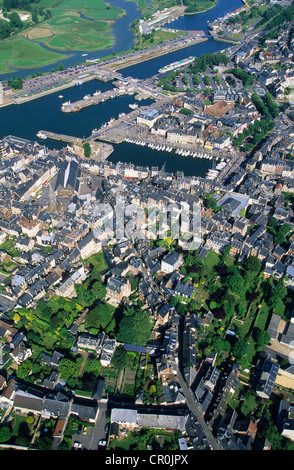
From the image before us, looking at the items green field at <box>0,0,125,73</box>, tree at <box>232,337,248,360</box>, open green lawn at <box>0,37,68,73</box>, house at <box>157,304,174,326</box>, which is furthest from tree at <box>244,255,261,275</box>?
green field at <box>0,0,125,73</box>

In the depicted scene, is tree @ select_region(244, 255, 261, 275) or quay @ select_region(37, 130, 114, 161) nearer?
tree @ select_region(244, 255, 261, 275)

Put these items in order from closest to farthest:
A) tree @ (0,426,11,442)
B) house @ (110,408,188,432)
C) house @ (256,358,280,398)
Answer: tree @ (0,426,11,442)
house @ (110,408,188,432)
house @ (256,358,280,398)

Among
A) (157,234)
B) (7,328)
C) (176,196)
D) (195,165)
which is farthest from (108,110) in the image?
(7,328)

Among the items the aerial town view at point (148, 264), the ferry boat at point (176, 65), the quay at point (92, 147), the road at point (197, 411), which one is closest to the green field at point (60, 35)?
the aerial town view at point (148, 264)

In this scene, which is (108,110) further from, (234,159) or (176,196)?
(176,196)

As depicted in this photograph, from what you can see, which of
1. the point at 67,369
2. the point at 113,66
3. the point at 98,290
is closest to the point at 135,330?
the point at 98,290

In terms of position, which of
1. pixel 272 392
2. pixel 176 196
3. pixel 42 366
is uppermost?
pixel 176 196

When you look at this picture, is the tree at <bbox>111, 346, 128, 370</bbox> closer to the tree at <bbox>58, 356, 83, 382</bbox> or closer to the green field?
the tree at <bbox>58, 356, 83, 382</bbox>
